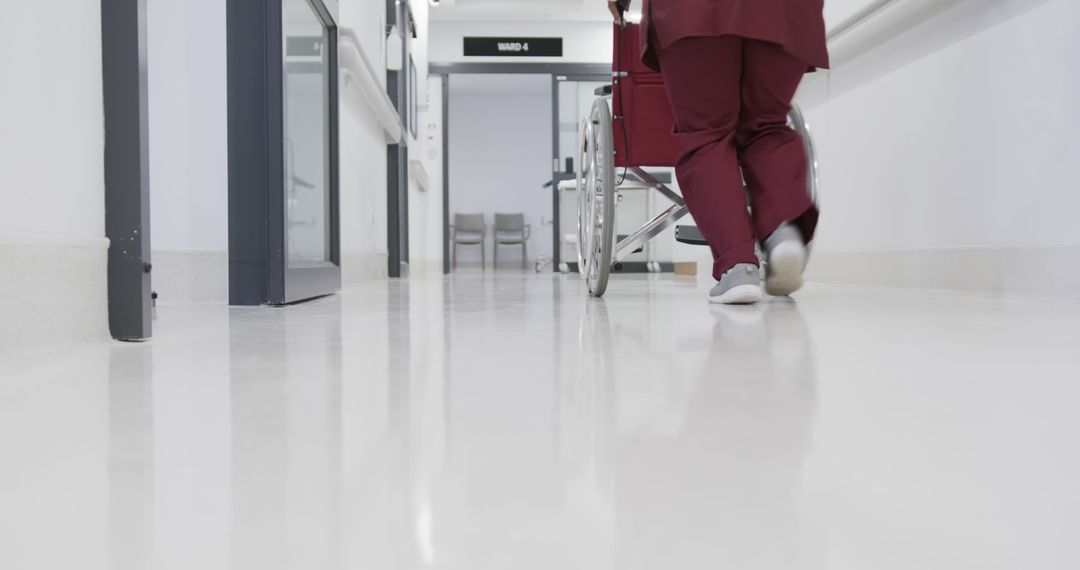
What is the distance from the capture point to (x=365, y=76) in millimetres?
3150

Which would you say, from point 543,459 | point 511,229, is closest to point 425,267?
point 511,229

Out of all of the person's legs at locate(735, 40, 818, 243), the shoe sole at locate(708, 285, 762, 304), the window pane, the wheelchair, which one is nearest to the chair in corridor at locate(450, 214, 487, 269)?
the window pane

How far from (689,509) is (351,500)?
158 millimetres

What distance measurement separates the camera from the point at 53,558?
31cm

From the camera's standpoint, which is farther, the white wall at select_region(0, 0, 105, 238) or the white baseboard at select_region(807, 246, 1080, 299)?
the white baseboard at select_region(807, 246, 1080, 299)

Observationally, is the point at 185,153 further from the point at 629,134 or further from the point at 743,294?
the point at 743,294

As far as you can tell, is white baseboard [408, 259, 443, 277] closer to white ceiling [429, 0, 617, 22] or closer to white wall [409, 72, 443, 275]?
white wall [409, 72, 443, 275]

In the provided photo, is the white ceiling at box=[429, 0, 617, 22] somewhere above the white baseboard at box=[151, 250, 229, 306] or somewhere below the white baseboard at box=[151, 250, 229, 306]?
above

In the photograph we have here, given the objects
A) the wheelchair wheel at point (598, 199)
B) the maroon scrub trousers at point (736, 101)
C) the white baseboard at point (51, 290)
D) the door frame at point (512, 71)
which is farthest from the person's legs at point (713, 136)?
the door frame at point (512, 71)

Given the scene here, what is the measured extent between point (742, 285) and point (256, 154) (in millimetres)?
1186

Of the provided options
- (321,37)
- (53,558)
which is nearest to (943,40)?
(321,37)

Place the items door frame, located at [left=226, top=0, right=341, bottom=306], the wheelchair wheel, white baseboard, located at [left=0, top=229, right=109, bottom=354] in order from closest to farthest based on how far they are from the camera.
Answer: white baseboard, located at [left=0, top=229, right=109, bottom=354]
door frame, located at [left=226, top=0, right=341, bottom=306]
the wheelchair wheel

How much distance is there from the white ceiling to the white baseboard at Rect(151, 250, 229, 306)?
690 centimetres

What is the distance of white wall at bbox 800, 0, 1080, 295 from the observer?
198 cm
